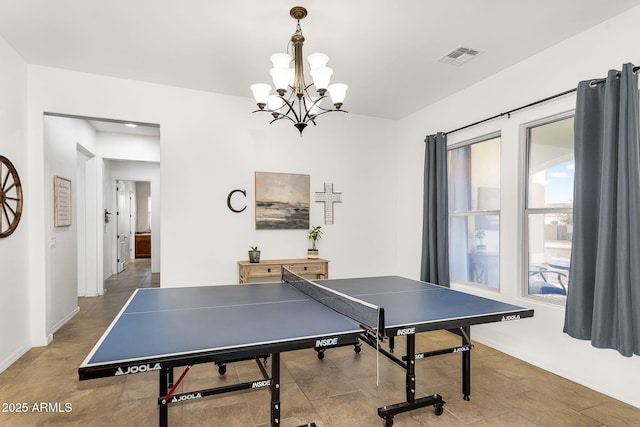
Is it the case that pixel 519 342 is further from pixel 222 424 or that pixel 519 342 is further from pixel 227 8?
pixel 227 8

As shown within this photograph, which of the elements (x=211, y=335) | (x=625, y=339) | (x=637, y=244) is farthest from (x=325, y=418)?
(x=637, y=244)

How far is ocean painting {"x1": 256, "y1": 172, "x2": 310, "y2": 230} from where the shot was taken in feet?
14.2

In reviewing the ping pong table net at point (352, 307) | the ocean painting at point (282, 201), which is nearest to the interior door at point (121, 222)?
the ocean painting at point (282, 201)

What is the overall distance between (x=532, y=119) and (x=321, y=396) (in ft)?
9.78

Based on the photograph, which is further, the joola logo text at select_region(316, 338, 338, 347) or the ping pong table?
the joola logo text at select_region(316, 338, 338, 347)

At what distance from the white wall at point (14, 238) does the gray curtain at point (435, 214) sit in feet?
13.7

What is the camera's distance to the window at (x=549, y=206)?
3.00 metres

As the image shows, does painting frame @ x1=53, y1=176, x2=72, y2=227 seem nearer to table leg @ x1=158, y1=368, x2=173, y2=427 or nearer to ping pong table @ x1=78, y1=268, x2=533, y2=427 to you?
→ ping pong table @ x1=78, y1=268, x2=533, y2=427

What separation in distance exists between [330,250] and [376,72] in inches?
91.0

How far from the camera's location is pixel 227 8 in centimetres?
246

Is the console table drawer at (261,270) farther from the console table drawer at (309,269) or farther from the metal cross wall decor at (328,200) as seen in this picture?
the metal cross wall decor at (328,200)

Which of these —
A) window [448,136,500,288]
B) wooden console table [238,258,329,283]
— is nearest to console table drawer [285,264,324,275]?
wooden console table [238,258,329,283]

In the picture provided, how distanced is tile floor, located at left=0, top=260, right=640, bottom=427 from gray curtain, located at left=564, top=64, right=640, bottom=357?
0.52m

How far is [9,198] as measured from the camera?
9.97 feet
